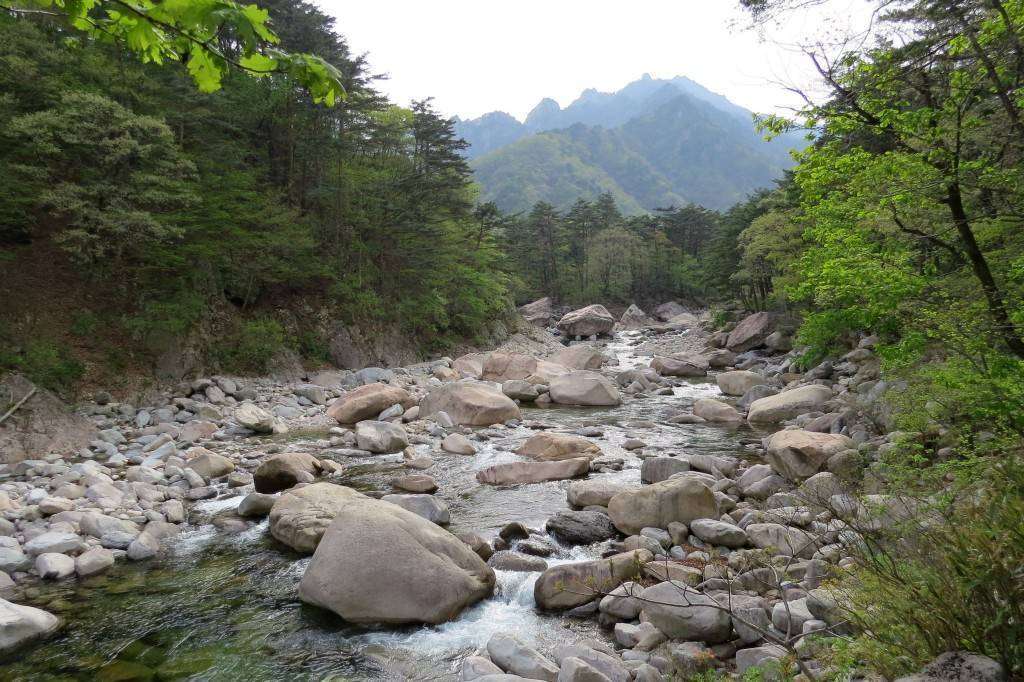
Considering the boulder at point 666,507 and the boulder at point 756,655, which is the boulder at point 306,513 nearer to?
the boulder at point 666,507

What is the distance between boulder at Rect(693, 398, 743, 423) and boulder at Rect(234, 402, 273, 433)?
35.4 ft

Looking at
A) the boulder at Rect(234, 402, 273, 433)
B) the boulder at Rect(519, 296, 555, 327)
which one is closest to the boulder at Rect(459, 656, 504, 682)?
the boulder at Rect(234, 402, 273, 433)

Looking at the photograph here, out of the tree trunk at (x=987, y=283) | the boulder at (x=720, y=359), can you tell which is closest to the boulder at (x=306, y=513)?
the tree trunk at (x=987, y=283)

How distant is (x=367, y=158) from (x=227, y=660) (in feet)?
82.7

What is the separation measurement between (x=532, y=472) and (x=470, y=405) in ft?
16.6

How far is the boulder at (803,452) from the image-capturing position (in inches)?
345

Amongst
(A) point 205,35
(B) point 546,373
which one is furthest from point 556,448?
(B) point 546,373

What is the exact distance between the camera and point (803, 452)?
8.85m

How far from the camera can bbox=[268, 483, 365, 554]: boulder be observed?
23.4ft

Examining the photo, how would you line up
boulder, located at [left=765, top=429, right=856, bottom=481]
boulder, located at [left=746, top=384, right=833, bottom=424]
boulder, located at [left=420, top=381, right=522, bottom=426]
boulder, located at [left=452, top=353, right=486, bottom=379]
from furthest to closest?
boulder, located at [left=452, top=353, right=486, bottom=379], boulder, located at [left=420, top=381, right=522, bottom=426], boulder, located at [left=746, top=384, right=833, bottom=424], boulder, located at [left=765, top=429, right=856, bottom=481]

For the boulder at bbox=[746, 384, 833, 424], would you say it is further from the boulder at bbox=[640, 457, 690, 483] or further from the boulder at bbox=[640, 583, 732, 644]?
the boulder at bbox=[640, 583, 732, 644]

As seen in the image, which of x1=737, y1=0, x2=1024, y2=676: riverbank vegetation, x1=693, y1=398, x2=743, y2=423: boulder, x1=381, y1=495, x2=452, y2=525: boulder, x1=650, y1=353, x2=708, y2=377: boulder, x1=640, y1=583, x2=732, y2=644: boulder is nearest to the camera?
x1=737, y1=0, x2=1024, y2=676: riverbank vegetation

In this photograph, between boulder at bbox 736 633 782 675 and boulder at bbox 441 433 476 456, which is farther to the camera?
boulder at bbox 441 433 476 456

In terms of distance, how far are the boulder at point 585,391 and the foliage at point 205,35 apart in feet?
52.2
